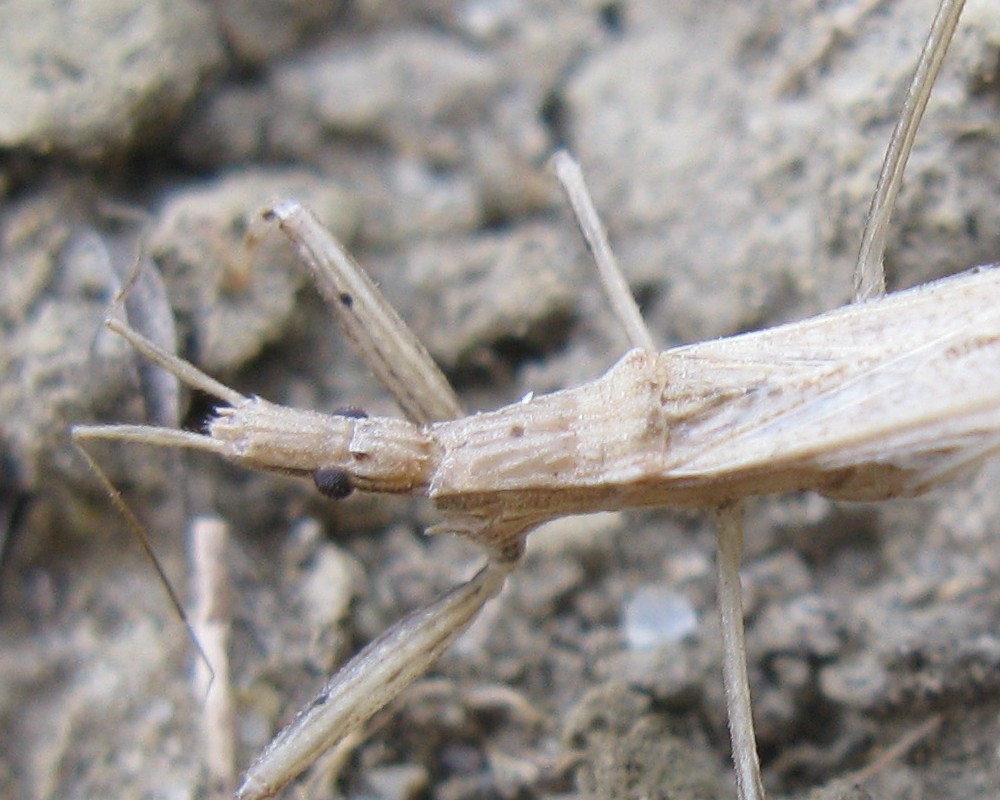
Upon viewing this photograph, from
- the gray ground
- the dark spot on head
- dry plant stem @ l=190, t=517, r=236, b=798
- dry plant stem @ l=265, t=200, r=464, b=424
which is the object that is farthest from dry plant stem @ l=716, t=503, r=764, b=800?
dry plant stem @ l=190, t=517, r=236, b=798

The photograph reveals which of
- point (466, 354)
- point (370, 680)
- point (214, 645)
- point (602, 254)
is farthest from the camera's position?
point (466, 354)

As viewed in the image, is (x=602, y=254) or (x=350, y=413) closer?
(x=350, y=413)

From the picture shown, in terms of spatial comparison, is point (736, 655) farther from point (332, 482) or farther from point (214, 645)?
point (214, 645)

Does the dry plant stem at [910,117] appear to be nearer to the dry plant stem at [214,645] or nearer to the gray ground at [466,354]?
the gray ground at [466,354]

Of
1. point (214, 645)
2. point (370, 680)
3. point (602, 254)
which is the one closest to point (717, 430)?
point (602, 254)

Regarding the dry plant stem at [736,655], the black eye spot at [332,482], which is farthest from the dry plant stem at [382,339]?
the dry plant stem at [736,655]

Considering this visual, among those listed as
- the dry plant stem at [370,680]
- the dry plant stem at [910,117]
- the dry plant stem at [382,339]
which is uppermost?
the dry plant stem at [382,339]
